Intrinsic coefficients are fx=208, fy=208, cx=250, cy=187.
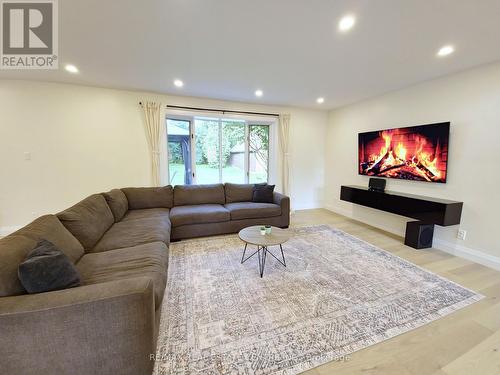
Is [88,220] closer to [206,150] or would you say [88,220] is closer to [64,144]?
[64,144]

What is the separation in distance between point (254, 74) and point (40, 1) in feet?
7.28

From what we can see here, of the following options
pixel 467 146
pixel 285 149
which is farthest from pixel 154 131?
pixel 467 146

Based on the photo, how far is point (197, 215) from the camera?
10.8 ft

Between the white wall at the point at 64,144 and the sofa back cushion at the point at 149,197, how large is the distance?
0.49 meters

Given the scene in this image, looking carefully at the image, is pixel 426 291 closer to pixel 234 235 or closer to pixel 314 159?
pixel 234 235

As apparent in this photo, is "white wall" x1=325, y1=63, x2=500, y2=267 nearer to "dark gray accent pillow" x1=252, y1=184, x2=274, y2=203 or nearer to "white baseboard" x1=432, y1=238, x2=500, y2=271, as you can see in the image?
"white baseboard" x1=432, y1=238, x2=500, y2=271

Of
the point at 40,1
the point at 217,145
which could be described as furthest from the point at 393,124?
the point at 40,1

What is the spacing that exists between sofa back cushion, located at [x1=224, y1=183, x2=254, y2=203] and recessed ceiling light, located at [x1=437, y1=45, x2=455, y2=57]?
321 cm

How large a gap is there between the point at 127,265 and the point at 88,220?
2.95 ft

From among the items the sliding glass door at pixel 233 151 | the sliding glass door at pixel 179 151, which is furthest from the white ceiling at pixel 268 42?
the sliding glass door at pixel 233 151

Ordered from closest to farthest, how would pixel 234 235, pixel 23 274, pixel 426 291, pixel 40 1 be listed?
1. pixel 23 274
2. pixel 40 1
3. pixel 426 291
4. pixel 234 235

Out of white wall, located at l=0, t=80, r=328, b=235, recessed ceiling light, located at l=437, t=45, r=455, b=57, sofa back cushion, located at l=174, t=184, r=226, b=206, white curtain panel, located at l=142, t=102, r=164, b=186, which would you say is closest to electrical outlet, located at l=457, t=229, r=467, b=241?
recessed ceiling light, located at l=437, t=45, r=455, b=57

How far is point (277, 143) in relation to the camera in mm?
4918

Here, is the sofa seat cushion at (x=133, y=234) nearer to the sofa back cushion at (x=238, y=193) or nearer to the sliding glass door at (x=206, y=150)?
the sofa back cushion at (x=238, y=193)
